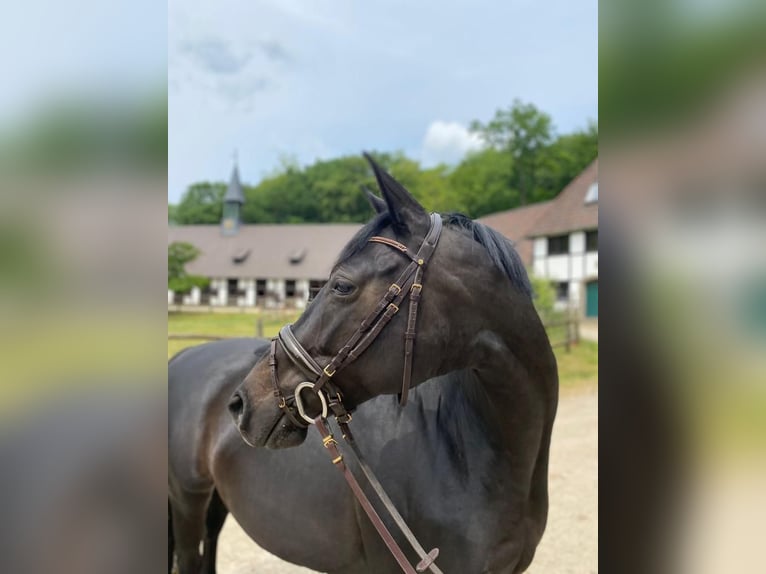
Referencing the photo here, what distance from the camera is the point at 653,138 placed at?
0.72 meters

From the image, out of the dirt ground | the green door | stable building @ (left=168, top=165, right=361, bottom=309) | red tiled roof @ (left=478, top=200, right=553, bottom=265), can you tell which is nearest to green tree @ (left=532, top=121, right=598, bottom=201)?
red tiled roof @ (left=478, top=200, right=553, bottom=265)

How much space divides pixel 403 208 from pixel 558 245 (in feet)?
88.0

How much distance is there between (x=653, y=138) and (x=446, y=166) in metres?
58.2

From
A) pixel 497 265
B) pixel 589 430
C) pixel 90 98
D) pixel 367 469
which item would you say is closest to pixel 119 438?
pixel 90 98

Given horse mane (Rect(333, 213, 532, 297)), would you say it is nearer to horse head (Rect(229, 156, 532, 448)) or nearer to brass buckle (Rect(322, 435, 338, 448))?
horse head (Rect(229, 156, 532, 448))

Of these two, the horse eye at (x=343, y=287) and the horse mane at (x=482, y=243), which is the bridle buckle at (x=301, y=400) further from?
the horse mane at (x=482, y=243)

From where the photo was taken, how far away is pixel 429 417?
7.32ft

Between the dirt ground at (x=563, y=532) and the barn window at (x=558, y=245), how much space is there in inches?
772

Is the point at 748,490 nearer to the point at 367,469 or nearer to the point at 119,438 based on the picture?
the point at 119,438

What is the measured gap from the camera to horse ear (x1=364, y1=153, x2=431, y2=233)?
1.78 meters

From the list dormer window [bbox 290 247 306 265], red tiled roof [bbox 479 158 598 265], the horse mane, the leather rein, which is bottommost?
the leather rein

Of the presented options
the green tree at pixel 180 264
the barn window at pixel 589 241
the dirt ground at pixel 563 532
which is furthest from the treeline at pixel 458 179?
the dirt ground at pixel 563 532

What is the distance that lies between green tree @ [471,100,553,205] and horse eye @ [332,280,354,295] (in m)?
49.2

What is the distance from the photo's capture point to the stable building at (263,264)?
138ft
